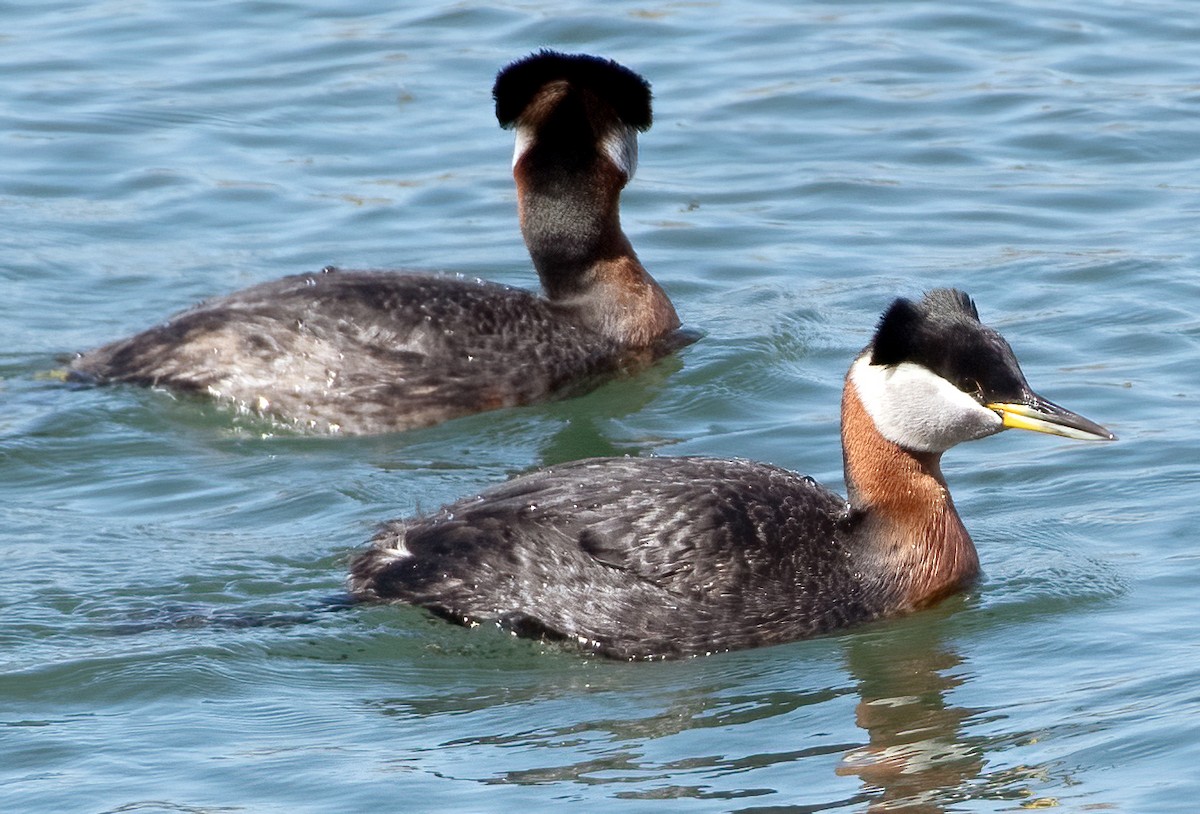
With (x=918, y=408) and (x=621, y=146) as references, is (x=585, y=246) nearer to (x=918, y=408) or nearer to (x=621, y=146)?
(x=621, y=146)

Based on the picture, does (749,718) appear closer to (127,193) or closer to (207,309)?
(207,309)

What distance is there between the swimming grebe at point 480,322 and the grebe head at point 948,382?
11.0 ft

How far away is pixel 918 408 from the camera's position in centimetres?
877

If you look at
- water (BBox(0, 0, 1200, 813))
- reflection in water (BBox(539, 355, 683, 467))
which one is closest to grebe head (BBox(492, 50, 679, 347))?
reflection in water (BBox(539, 355, 683, 467))

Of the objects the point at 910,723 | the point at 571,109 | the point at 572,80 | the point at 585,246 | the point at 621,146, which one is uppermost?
the point at 572,80

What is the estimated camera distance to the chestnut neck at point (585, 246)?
12.3 meters

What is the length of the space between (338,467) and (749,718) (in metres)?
3.60

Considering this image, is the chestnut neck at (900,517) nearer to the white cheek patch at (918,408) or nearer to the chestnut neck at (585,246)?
the white cheek patch at (918,408)

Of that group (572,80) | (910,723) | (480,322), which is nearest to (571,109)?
(572,80)

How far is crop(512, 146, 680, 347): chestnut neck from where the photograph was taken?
1233 cm

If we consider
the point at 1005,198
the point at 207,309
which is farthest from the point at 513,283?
the point at 1005,198

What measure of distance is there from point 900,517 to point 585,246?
13.1 ft

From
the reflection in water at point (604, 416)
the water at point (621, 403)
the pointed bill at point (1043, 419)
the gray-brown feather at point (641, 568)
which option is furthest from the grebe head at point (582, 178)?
the pointed bill at point (1043, 419)

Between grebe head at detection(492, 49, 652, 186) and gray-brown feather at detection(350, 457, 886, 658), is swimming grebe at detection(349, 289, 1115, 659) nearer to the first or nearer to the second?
gray-brown feather at detection(350, 457, 886, 658)
